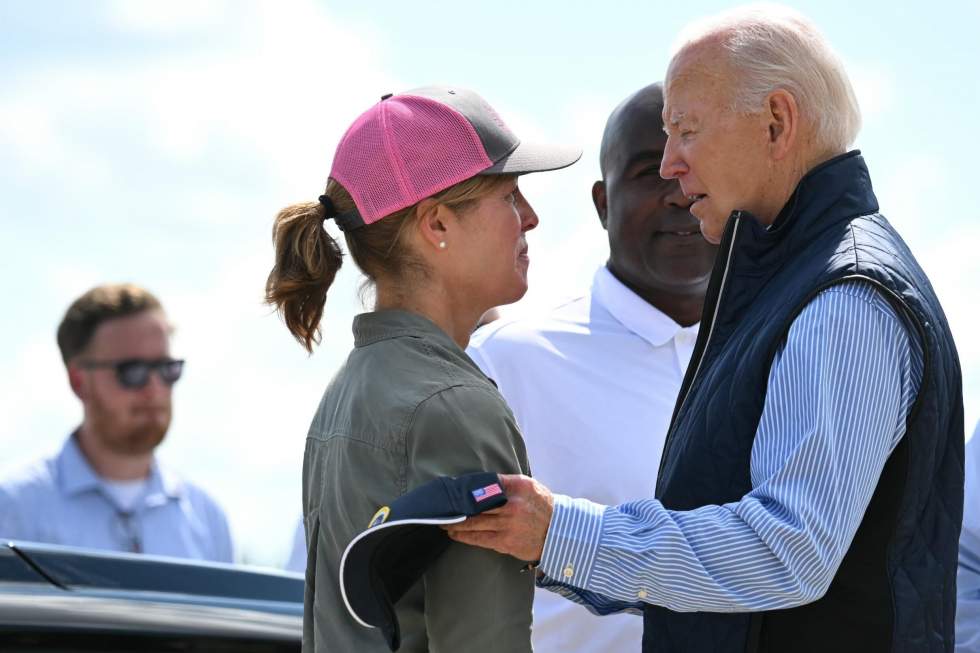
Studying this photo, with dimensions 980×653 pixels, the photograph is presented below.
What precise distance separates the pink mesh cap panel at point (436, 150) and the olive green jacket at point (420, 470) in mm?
294

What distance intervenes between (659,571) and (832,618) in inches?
12.4

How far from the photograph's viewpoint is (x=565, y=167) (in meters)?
2.78

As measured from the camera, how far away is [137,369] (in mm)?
5895

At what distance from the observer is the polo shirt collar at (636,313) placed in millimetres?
4039

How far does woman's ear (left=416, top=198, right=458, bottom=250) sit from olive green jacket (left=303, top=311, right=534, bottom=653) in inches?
8.2

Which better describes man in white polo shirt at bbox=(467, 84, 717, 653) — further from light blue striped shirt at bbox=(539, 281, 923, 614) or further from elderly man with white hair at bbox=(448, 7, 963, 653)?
light blue striped shirt at bbox=(539, 281, 923, 614)

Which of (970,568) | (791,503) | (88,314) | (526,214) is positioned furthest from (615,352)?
(88,314)

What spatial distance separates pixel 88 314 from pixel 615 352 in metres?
2.80

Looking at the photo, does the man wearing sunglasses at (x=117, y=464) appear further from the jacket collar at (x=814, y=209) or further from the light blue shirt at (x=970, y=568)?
the jacket collar at (x=814, y=209)

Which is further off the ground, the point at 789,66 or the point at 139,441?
the point at 789,66

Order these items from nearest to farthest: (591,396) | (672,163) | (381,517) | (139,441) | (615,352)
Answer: (381,517) < (672,163) < (591,396) < (615,352) < (139,441)

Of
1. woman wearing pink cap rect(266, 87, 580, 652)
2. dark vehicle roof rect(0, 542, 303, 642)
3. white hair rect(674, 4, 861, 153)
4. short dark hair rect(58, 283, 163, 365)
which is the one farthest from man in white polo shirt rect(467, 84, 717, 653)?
short dark hair rect(58, 283, 163, 365)

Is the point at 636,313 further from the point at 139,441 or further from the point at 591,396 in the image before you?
the point at 139,441

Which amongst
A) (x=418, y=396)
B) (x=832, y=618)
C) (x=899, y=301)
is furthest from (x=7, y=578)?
(x=899, y=301)
